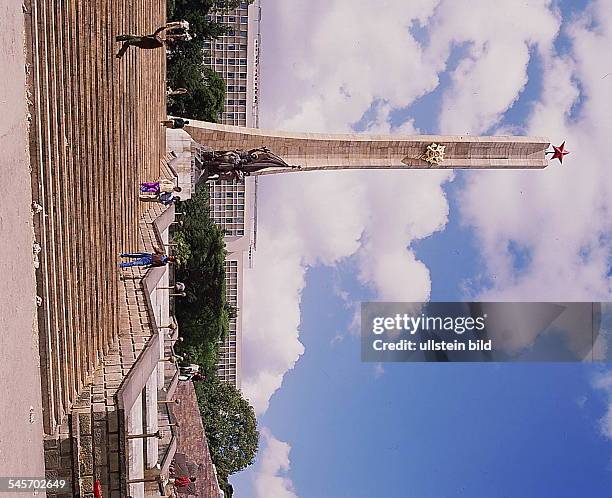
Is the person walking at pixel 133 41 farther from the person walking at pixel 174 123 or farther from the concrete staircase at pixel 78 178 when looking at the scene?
the person walking at pixel 174 123

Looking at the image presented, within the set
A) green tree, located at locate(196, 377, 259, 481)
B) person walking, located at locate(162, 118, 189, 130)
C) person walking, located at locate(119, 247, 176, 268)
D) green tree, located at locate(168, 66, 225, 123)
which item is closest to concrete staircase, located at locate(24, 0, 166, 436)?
person walking, located at locate(119, 247, 176, 268)

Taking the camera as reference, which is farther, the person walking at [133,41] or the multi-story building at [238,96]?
the multi-story building at [238,96]

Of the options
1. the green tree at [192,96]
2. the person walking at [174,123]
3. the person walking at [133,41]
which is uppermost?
the green tree at [192,96]

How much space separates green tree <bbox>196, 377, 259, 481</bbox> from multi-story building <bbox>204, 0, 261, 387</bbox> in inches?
267

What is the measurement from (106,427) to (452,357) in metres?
7.28

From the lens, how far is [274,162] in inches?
955

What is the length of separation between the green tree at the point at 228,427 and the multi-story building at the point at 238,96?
22.2ft

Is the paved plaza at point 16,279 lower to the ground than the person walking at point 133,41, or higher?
lower

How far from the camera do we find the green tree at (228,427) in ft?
127

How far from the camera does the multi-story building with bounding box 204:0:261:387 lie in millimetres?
46219

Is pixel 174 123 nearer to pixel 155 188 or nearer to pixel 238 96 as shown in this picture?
pixel 155 188

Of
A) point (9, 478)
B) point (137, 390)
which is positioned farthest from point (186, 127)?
point (9, 478)

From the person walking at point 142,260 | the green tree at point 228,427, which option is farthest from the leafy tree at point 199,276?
the person walking at point 142,260

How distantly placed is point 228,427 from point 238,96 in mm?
19471
